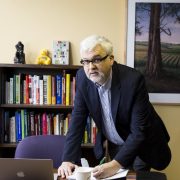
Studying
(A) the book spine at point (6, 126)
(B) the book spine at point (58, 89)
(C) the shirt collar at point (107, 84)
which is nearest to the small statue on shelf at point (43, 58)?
(B) the book spine at point (58, 89)

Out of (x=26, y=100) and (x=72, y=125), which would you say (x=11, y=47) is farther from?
(x=72, y=125)

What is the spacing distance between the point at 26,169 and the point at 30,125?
1645mm

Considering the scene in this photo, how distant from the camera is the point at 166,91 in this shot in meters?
3.22

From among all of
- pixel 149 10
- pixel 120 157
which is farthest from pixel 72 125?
pixel 149 10

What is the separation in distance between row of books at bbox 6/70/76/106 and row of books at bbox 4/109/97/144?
0.47ft

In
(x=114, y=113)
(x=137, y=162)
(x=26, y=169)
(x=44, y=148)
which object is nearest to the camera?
(x=26, y=169)

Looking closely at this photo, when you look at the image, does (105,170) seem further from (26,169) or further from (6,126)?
(6,126)

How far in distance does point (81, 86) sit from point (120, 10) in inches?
53.1

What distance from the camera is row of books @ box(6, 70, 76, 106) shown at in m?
3.08

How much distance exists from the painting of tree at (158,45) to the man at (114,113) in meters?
0.99

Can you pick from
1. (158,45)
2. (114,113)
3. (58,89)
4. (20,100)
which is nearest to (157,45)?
(158,45)

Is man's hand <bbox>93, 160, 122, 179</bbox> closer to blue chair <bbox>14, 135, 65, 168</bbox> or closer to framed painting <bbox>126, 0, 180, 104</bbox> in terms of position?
blue chair <bbox>14, 135, 65, 168</bbox>

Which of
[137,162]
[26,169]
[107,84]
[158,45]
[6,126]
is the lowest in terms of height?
[137,162]

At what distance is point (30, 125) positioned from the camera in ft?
10.2
